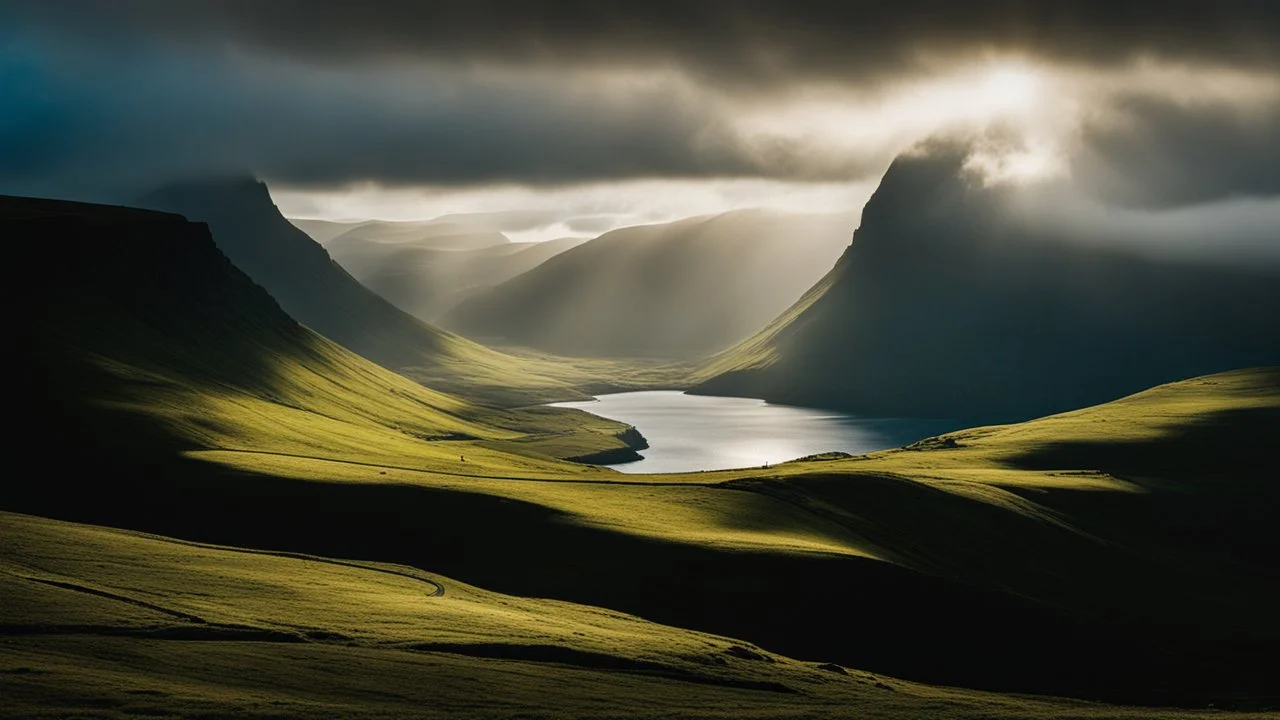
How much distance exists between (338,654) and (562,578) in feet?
140

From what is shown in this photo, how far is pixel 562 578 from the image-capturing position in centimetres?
10750

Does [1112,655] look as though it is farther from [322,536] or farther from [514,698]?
[322,536]

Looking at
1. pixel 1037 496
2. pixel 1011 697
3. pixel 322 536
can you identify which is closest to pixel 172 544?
pixel 322 536

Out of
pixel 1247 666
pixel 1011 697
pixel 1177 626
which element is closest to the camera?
pixel 1011 697

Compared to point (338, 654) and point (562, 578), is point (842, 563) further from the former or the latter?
point (338, 654)

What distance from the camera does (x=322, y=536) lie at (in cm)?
11581

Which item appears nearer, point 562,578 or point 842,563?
point 562,578

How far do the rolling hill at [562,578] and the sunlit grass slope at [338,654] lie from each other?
29 cm

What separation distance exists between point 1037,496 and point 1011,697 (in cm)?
8932

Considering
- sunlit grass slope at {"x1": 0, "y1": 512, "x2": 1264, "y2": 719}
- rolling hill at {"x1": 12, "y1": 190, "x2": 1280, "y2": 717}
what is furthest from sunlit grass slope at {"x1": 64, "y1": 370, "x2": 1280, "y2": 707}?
sunlit grass slope at {"x1": 0, "y1": 512, "x2": 1264, "y2": 719}

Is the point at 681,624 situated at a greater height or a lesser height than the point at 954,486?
lesser

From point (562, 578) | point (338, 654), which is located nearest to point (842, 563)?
point (562, 578)

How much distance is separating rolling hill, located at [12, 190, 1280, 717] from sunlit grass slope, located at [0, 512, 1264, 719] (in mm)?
287

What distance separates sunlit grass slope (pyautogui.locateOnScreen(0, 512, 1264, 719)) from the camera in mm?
55219
